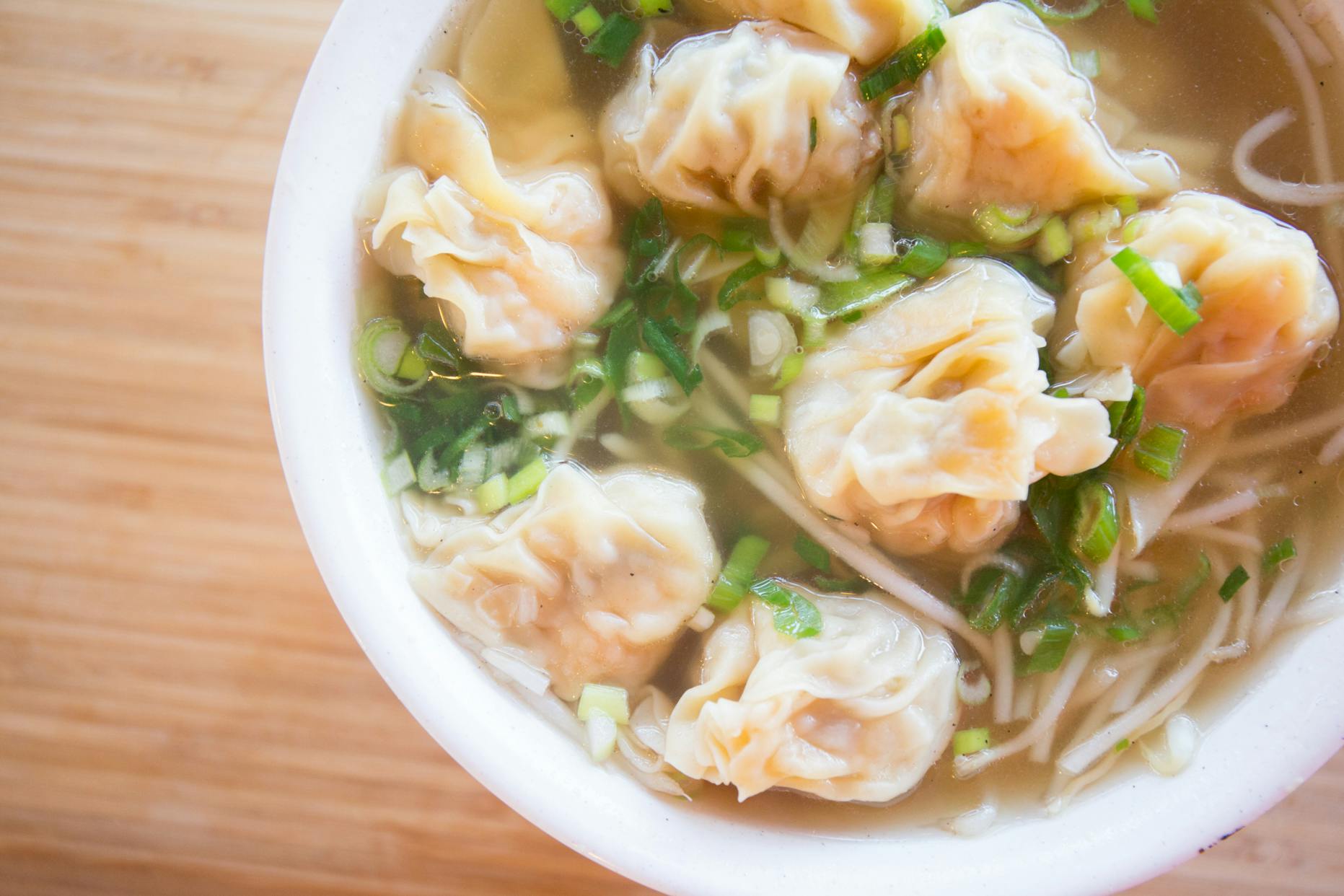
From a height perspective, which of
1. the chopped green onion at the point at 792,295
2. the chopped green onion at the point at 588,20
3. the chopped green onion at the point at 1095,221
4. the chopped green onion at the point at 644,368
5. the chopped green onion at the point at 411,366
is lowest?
the chopped green onion at the point at 411,366

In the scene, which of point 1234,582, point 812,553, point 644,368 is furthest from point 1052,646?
point 644,368

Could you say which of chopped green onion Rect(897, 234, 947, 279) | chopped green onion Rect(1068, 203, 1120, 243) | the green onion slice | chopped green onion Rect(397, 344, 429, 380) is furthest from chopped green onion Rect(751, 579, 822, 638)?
chopped green onion Rect(1068, 203, 1120, 243)

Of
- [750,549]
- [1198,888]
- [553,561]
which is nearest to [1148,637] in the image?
[1198,888]

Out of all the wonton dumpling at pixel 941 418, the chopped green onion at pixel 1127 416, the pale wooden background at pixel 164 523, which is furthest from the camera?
the pale wooden background at pixel 164 523

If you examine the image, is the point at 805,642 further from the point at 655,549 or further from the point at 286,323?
the point at 286,323

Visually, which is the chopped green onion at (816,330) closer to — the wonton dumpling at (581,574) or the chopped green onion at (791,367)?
the chopped green onion at (791,367)

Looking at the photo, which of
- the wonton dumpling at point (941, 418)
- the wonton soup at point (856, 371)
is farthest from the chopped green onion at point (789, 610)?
the wonton dumpling at point (941, 418)
